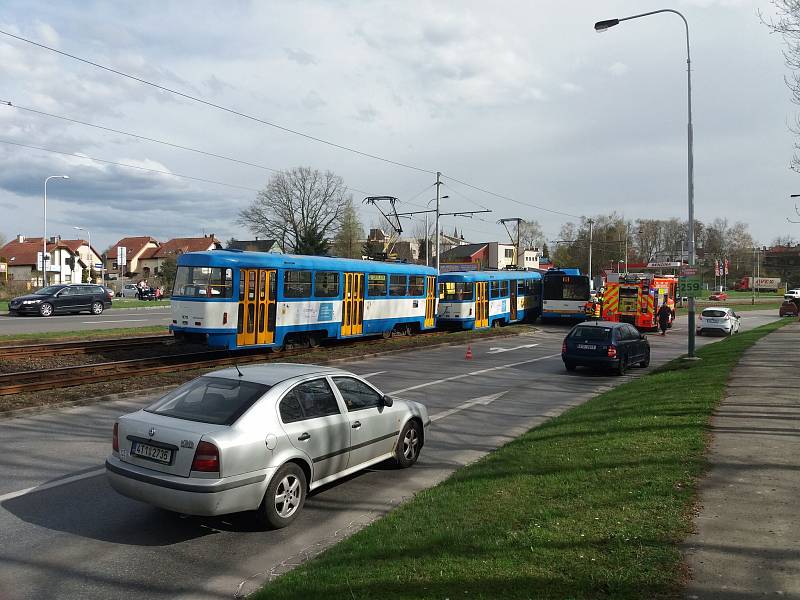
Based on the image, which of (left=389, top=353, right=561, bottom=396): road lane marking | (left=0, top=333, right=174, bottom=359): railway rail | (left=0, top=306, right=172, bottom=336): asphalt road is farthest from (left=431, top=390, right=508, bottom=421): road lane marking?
(left=0, top=306, right=172, bottom=336): asphalt road

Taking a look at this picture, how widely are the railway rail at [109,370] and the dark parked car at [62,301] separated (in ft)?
60.9

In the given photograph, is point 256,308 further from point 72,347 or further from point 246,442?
point 246,442

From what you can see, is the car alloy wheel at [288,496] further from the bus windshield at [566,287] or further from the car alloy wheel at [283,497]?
the bus windshield at [566,287]

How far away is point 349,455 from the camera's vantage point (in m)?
6.63

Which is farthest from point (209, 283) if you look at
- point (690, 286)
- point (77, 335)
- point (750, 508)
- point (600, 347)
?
point (750, 508)

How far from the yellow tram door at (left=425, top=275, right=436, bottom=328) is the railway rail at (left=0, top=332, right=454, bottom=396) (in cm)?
792

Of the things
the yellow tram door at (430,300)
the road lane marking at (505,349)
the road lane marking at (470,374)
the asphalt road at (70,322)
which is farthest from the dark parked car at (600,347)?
the asphalt road at (70,322)

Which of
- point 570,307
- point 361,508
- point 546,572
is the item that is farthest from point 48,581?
point 570,307

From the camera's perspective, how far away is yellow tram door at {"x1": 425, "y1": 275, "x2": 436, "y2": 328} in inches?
1051

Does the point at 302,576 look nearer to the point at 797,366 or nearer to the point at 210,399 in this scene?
the point at 210,399

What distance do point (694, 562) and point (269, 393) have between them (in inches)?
148

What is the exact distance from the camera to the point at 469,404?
12.3 metres

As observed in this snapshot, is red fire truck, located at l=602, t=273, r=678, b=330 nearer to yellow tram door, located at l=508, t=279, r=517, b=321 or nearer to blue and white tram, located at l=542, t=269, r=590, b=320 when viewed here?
blue and white tram, located at l=542, t=269, r=590, b=320

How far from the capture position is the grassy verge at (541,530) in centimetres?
405
